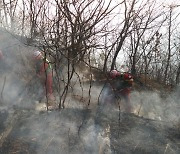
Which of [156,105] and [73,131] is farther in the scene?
[156,105]

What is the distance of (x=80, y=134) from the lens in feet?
15.3

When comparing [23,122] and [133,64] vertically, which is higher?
[133,64]

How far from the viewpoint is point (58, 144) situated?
4.30 m

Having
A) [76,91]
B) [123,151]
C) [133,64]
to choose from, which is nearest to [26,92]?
[76,91]

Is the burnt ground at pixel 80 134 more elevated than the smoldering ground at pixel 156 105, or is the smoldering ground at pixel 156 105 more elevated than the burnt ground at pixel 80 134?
the burnt ground at pixel 80 134

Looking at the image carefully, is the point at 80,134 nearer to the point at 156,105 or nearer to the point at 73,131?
the point at 73,131

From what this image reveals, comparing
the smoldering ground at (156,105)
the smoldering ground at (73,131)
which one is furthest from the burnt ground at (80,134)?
the smoldering ground at (156,105)

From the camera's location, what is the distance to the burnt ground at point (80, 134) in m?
4.25

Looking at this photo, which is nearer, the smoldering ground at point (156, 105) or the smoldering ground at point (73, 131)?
the smoldering ground at point (73, 131)

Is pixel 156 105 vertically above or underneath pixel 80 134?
underneath

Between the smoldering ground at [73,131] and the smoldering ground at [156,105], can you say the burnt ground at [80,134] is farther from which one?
the smoldering ground at [156,105]

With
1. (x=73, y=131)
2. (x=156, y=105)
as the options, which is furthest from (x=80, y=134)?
(x=156, y=105)

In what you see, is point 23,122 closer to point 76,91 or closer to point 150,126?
point 150,126

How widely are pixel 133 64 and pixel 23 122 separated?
9703mm
